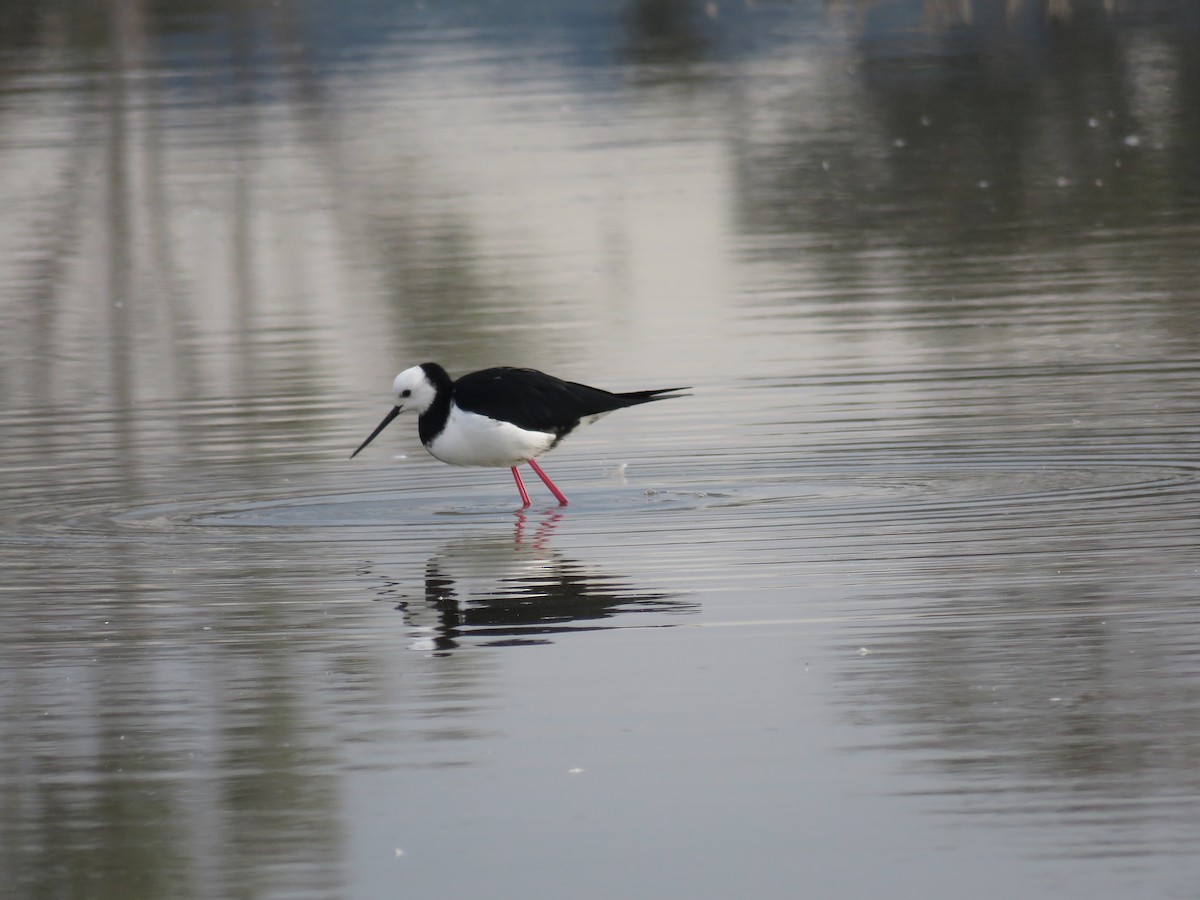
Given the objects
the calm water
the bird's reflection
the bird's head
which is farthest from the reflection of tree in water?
the bird's reflection

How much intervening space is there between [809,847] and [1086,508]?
474 centimetres

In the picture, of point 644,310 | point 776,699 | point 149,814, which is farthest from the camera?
point 644,310

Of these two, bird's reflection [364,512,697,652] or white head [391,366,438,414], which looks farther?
white head [391,366,438,414]

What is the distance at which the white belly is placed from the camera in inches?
464

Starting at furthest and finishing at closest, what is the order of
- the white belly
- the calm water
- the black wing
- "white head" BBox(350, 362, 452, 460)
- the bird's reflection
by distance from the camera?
"white head" BBox(350, 362, 452, 460) < the black wing < the white belly < the bird's reflection < the calm water

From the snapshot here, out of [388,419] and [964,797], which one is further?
[388,419]

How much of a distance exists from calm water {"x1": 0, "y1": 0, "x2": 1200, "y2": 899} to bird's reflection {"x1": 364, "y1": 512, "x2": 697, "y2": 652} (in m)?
0.04

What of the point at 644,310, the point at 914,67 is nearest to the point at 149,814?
the point at 644,310

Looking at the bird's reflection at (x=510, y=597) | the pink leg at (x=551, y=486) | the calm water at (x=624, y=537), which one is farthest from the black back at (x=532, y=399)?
the bird's reflection at (x=510, y=597)

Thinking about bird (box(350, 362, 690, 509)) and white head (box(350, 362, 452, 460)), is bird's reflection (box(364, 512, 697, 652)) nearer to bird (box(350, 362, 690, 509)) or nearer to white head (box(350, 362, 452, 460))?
bird (box(350, 362, 690, 509))

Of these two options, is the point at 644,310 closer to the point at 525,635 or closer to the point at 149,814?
the point at 525,635

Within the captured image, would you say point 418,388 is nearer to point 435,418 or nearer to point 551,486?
point 435,418

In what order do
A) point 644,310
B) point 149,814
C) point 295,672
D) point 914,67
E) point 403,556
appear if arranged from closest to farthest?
1. point 149,814
2. point 295,672
3. point 403,556
4. point 644,310
5. point 914,67

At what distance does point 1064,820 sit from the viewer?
20.6 ft
